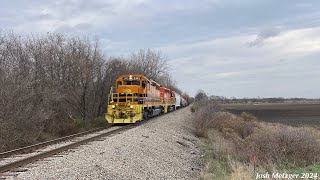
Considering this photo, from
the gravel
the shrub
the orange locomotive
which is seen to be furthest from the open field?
the gravel

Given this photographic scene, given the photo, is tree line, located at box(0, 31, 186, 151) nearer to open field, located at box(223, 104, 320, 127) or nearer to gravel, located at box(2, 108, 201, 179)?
gravel, located at box(2, 108, 201, 179)

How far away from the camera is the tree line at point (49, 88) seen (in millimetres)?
16172

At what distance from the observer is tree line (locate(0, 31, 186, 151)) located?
1617 cm

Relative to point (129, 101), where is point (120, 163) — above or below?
below

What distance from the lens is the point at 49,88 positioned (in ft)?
76.1

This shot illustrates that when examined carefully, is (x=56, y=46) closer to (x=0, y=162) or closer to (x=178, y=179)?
(x=0, y=162)

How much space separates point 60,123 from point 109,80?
1025cm

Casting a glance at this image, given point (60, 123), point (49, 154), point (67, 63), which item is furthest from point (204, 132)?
point (49, 154)

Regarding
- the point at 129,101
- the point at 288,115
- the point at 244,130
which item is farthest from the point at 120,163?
the point at 288,115

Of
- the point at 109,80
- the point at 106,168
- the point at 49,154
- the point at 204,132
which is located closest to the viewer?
the point at 106,168

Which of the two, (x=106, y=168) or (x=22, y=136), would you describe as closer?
(x=106, y=168)

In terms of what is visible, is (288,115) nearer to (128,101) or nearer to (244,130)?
(244,130)

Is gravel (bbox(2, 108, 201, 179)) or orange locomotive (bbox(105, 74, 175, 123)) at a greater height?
orange locomotive (bbox(105, 74, 175, 123))

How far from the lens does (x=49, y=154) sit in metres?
11.8
